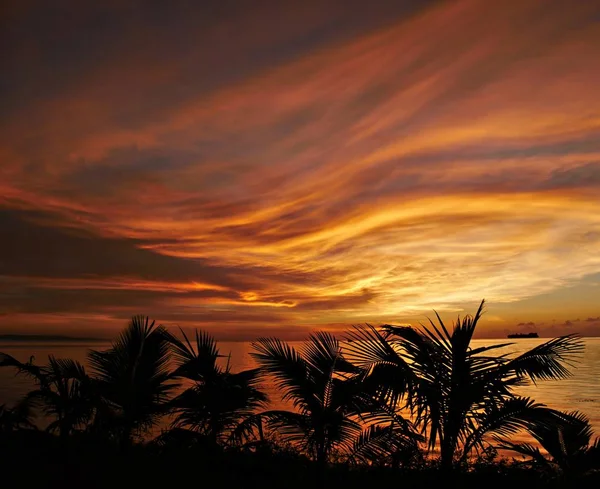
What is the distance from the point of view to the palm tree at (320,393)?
28.3 feet

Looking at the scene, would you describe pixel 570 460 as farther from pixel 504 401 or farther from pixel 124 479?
pixel 124 479

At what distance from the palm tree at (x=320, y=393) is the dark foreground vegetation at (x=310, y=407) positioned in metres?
0.02

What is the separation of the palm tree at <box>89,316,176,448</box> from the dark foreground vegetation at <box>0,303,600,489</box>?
23mm

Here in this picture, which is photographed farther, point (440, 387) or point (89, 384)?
point (89, 384)

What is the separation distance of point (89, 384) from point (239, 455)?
3.90 meters

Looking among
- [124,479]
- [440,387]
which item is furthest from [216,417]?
[440,387]

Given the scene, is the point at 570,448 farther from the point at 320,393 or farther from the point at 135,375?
the point at 135,375

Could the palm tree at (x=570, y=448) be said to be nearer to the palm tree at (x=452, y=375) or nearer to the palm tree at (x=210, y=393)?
the palm tree at (x=452, y=375)

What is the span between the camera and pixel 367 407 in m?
8.66

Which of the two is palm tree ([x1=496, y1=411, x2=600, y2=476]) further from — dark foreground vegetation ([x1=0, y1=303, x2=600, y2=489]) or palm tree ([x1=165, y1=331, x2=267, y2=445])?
palm tree ([x1=165, y1=331, x2=267, y2=445])

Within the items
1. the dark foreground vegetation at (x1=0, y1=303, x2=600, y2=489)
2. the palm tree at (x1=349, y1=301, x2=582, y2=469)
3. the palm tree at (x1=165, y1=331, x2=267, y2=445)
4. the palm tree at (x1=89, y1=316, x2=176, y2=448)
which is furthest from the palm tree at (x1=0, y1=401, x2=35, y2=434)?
the palm tree at (x1=349, y1=301, x2=582, y2=469)

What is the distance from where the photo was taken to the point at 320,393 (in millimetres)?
8828

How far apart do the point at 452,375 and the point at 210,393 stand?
4333 millimetres

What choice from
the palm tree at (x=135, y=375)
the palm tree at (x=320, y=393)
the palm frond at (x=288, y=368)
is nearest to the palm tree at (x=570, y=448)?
the palm tree at (x=320, y=393)
